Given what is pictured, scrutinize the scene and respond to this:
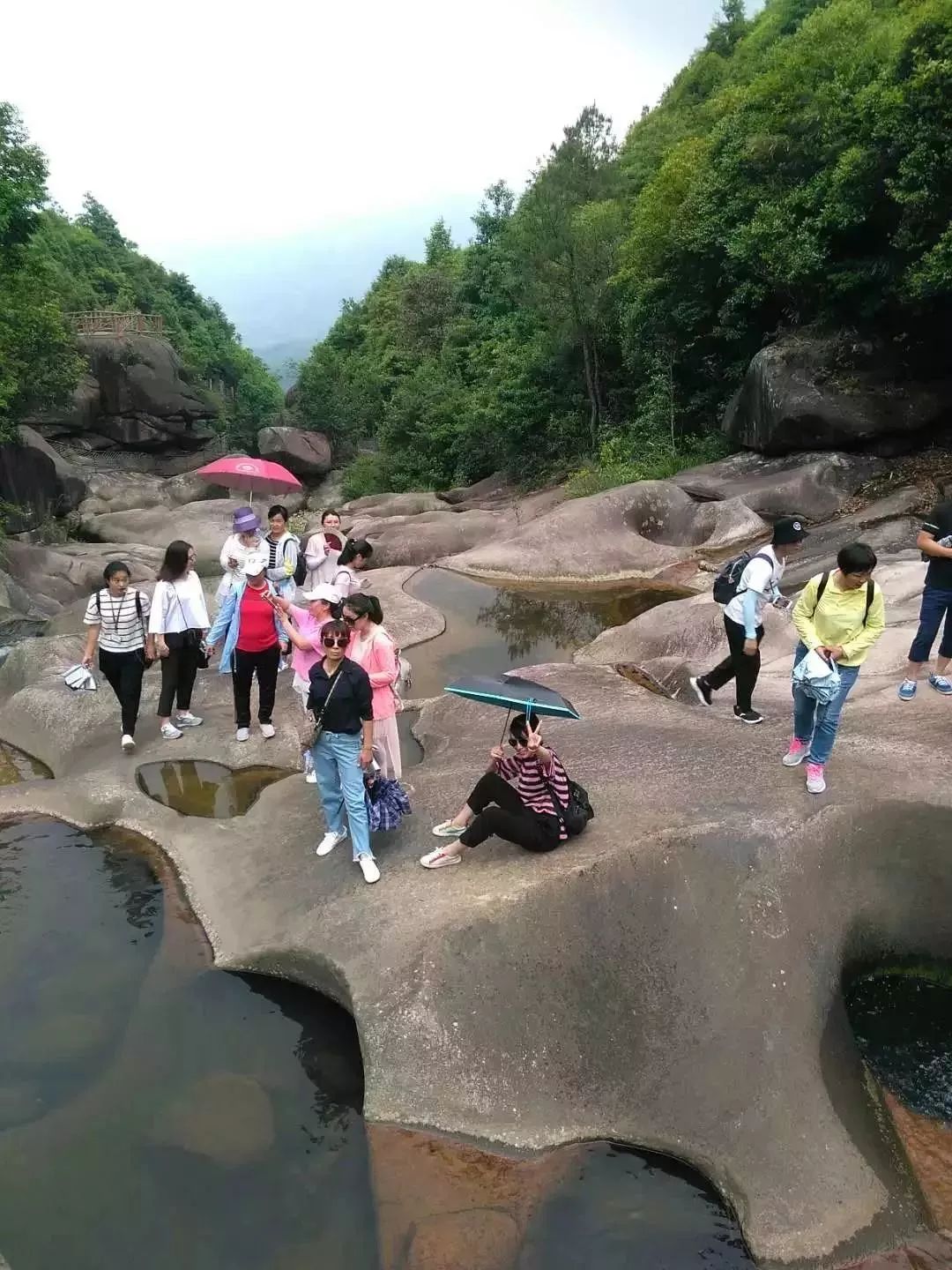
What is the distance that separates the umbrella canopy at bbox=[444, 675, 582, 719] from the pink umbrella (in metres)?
5.80

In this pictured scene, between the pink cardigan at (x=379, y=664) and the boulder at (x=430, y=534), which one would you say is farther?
the boulder at (x=430, y=534)

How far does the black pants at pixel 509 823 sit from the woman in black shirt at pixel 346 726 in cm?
78

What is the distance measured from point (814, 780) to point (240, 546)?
230 inches

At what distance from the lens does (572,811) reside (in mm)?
5500

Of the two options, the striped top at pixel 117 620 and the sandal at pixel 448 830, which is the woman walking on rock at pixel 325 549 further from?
the sandal at pixel 448 830

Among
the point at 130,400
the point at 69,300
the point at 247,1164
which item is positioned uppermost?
the point at 69,300

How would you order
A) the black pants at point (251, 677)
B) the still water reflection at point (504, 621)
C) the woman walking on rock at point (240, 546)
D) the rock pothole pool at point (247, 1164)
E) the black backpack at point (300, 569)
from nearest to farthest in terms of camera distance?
the rock pothole pool at point (247, 1164) < the black pants at point (251, 677) < the woman walking on rock at point (240, 546) < the black backpack at point (300, 569) < the still water reflection at point (504, 621)

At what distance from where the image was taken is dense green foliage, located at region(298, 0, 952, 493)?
1555cm

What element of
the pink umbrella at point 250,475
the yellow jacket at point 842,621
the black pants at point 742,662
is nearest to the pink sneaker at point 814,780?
the yellow jacket at point 842,621

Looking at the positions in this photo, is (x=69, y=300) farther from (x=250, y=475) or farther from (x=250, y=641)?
(x=250, y=641)

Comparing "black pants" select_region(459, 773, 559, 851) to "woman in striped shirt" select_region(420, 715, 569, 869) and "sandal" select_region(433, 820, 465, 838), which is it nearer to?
"woman in striped shirt" select_region(420, 715, 569, 869)

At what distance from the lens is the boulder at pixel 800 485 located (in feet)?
56.0

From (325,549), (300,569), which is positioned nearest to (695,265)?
(325,549)

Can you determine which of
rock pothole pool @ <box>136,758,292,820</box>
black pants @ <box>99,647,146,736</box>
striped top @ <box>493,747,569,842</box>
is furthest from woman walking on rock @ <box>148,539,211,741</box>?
striped top @ <box>493,747,569,842</box>
